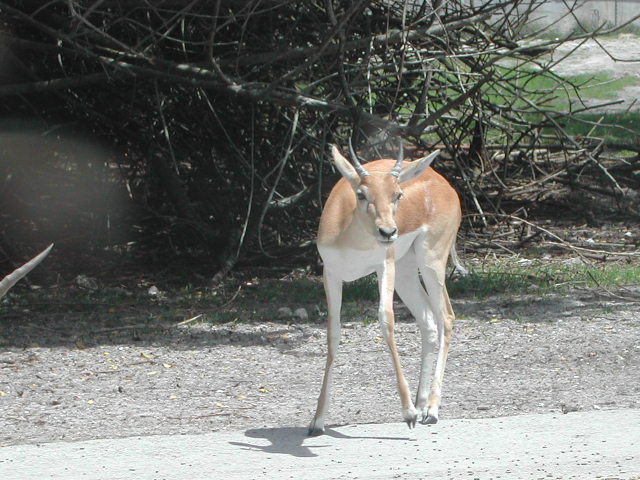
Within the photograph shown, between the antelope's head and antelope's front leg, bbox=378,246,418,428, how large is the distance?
0.31 meters

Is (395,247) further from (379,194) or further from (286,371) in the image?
(286,371)

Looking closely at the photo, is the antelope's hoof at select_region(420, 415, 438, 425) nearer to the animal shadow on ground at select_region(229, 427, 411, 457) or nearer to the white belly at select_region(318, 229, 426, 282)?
the animal shadow on ground at select_region(229, 427, 411, 457)

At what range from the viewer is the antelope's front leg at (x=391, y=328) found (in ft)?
17.9

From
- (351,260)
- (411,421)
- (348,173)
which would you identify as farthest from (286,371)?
(348,173)

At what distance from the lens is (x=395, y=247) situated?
237 inches

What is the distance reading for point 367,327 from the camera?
8.27 m

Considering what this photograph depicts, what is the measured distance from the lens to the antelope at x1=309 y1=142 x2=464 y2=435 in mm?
5551

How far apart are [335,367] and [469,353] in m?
1.00

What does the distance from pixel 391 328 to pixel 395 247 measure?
2.02ft

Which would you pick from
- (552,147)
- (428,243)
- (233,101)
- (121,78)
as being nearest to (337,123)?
(233,101)

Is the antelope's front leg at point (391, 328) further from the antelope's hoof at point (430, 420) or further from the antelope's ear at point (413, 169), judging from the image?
the antelope's ear at point (413, 169)

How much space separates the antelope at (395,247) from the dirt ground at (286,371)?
0.39 meters

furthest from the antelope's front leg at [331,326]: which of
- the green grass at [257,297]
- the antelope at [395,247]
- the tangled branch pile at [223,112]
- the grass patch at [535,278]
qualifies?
the grass patch at [535,278]

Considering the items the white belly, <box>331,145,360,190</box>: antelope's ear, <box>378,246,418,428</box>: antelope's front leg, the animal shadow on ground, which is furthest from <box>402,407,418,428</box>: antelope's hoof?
<box>331,145,360,190</box>: antelope's ear
